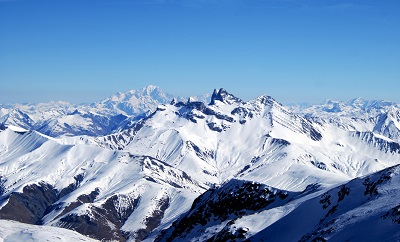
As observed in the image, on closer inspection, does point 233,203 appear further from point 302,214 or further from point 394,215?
point 394,215

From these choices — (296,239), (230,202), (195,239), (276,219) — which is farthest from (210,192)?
(296,239)

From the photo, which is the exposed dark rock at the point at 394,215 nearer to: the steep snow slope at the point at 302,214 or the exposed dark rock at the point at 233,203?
the steep snow slope at the point at 302,214

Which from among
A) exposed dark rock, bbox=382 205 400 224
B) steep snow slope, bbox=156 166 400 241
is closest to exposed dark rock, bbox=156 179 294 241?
steep snow slope, bbox=156 166 400 241

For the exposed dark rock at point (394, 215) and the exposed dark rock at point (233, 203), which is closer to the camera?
the exposed dark rock at point (394, 215)

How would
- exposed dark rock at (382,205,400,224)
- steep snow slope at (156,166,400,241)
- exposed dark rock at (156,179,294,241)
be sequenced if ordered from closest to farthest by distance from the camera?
exposed dark rock at (382,205,400,224) < steep snow slope at (156,166,400,241) < exposed dark rock at (156,179,294,241)

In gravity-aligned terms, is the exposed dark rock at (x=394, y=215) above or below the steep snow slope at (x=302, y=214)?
above

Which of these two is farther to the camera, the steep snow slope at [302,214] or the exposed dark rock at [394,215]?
the steep snow slope at [302,214]

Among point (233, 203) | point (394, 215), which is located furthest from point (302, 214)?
point (233, 203)

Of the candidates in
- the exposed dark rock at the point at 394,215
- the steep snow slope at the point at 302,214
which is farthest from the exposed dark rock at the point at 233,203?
the exposed dark rock at the point at 394,215

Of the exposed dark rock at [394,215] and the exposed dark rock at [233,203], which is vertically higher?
the exposed dark rock at [394,215]

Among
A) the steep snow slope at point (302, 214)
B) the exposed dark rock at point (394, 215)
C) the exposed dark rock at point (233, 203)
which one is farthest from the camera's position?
the exposed dark rock at point (233, 203)

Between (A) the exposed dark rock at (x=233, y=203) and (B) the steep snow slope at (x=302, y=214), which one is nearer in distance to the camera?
(B) the steep snow slope at (x=302, y=214)

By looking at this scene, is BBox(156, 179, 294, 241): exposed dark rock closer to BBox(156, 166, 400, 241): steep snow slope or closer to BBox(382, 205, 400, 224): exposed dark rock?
BBox(156, 166, 400, 241): steep snow slope

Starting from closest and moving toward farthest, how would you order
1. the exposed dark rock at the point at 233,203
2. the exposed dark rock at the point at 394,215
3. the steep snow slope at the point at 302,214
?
the exposed dark rock at the point at 394,215 < the steep snow slope at the point at 302,214 < the exposed dark rock at the point at 233,203
